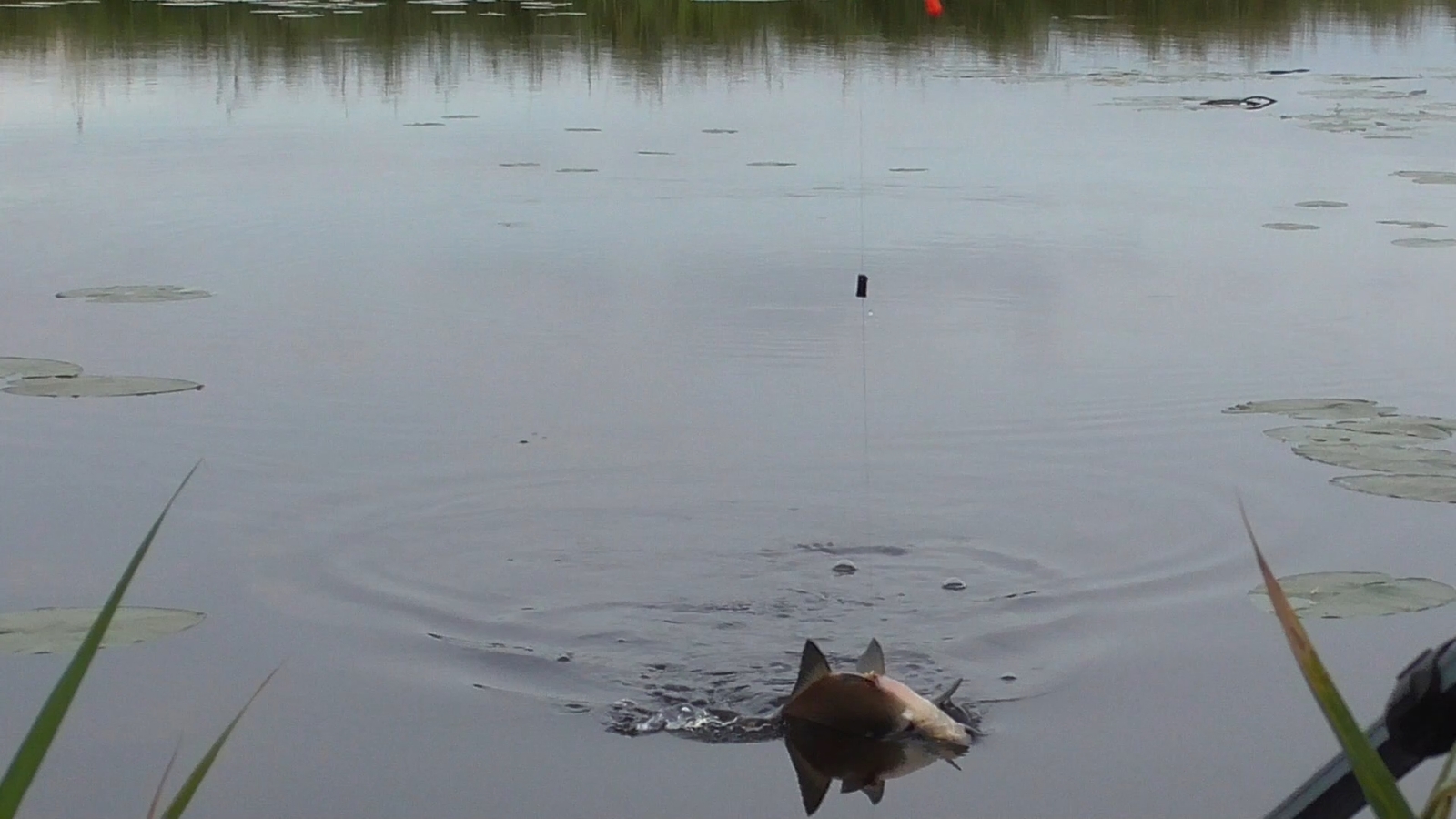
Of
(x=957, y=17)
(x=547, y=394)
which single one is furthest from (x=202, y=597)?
(x=957, y=17)

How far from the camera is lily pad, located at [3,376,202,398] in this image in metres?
4.80

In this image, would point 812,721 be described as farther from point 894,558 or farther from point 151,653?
point 151,653

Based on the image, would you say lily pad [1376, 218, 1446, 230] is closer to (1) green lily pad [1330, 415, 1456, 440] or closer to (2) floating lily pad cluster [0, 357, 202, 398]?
(1) green lily pad [1330, 415, 1456, 440]

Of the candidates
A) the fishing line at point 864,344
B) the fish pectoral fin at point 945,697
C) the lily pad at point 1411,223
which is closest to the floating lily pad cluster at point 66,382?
the fishing line at point 864,344

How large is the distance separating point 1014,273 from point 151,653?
377 centimetres

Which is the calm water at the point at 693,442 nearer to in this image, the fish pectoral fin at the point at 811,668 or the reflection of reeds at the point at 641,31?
the fish pectoral fin at the point at 811,668

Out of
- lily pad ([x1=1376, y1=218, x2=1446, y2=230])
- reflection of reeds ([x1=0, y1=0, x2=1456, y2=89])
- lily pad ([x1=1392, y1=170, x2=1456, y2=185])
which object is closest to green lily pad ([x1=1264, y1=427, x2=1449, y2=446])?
lily pad ([x1=1376, y1=218, x2=1446, y2=230])

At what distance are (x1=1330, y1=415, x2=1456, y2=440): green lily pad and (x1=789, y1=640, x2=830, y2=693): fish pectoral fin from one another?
2.03 metres

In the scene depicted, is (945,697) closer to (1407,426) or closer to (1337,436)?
(1337,436)

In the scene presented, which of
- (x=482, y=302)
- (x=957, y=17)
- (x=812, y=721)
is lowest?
(x=812, y=721)

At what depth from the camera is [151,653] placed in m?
3.27

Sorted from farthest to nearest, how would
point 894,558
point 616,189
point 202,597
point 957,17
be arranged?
point 957,17, point 616,189, point 894,558, point 202,597

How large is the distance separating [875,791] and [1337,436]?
2088mm

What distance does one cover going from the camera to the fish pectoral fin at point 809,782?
2.80 metres
